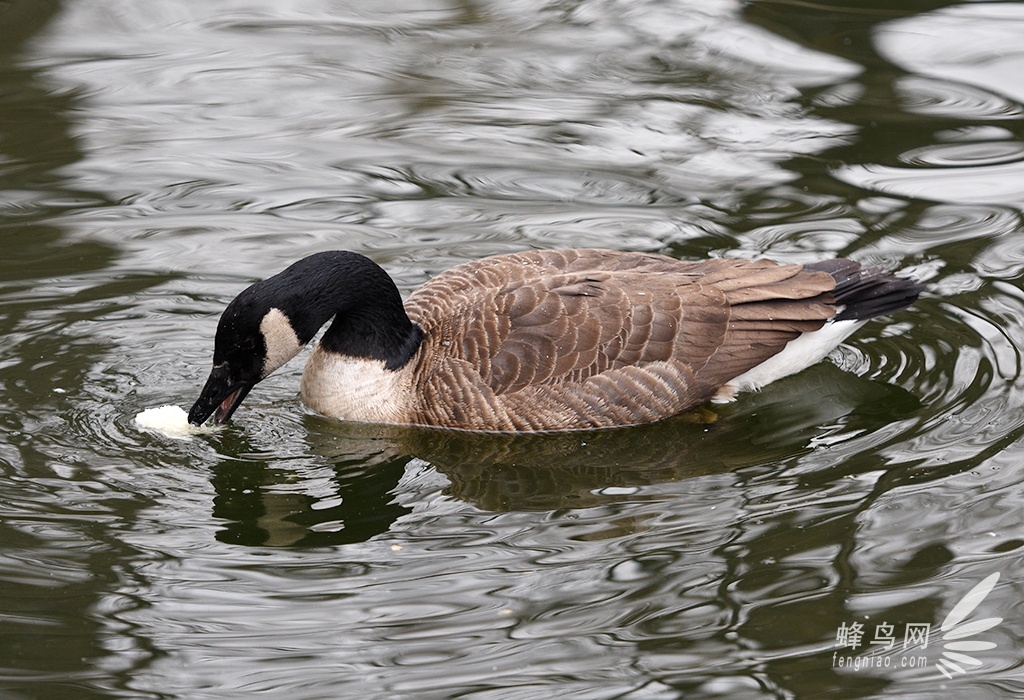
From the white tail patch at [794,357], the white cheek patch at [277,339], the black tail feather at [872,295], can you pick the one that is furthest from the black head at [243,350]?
the black tail feather at [872,295]

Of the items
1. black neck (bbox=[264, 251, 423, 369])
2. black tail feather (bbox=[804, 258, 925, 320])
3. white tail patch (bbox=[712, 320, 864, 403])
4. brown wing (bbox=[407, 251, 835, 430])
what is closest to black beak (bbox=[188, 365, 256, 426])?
black neck (bbox=[264, 251, 423, 369])

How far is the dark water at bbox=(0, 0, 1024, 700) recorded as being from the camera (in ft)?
21.5

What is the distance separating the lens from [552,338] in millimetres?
8656

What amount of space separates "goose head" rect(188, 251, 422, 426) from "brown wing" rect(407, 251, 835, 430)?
1.31 ft

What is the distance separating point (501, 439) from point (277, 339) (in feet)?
5.32

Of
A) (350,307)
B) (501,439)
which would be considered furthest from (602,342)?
(350,307)

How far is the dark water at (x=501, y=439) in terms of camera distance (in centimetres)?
654

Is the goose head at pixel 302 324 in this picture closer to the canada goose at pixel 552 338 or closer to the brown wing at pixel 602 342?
the canada goose at pixel 552 338

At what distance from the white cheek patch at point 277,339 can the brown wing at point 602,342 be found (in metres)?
0.93

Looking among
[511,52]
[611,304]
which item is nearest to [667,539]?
[611,304]

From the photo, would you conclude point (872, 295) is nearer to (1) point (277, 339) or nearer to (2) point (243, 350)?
(1) point (277, 339)

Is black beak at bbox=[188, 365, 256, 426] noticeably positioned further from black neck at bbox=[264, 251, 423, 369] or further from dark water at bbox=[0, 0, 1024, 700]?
black neck at bbox=[264, 251, 423, 369]

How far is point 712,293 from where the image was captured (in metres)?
8.87

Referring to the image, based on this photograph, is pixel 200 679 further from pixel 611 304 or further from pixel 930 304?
pixel 930 304
